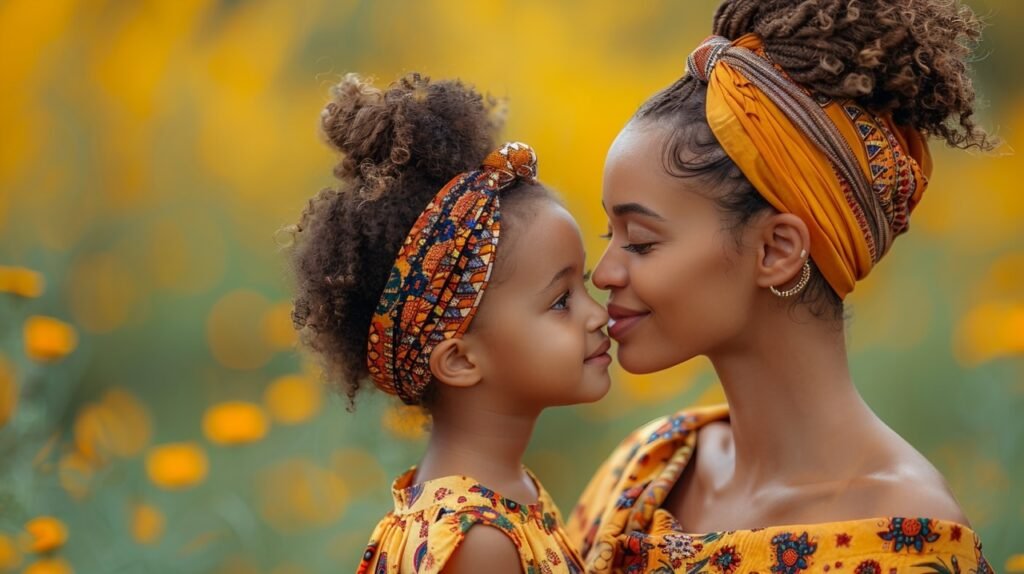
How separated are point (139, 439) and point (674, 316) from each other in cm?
172

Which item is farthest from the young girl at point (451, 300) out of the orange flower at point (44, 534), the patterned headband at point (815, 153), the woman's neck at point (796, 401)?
the orange flower at point (44, 534)

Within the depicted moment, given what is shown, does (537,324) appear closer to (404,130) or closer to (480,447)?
(480,447)

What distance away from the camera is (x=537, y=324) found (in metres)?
2.52

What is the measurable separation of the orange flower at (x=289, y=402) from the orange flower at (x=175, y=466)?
0.79ft

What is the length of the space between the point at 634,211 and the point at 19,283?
5.28ft

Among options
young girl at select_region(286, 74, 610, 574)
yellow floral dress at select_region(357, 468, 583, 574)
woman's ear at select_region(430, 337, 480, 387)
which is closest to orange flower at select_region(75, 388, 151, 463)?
young girl at select_region(286, 74, 610, 574)

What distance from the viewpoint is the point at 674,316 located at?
2.48m

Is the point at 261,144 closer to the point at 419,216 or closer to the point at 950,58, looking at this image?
the point at 419,216

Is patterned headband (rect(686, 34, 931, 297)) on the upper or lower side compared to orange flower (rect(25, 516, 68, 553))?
upper

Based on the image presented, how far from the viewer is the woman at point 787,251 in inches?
91.1

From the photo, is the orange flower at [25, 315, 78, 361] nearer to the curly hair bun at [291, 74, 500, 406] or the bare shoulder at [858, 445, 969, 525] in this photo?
the curly hair bun at [291, 74, 500, 406]

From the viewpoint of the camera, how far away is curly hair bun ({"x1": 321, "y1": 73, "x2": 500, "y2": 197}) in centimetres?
253

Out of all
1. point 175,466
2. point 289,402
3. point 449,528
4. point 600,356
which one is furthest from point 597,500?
point 175,466

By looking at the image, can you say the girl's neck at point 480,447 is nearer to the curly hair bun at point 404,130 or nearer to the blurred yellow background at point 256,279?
the curly hair bun at point 404,130
